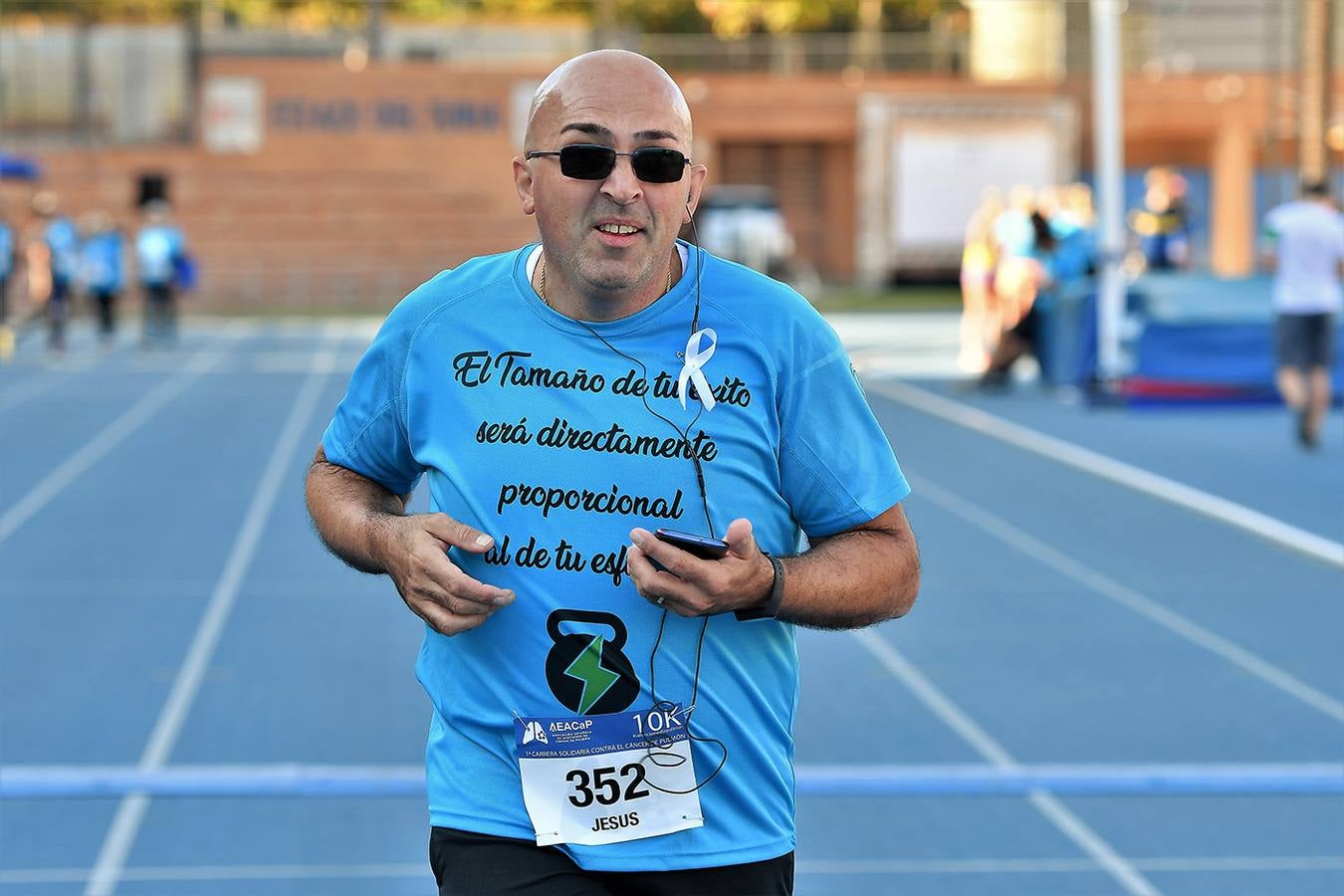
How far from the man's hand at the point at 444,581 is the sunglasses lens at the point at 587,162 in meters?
0.51

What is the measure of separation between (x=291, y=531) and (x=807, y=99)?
4165 centimetres

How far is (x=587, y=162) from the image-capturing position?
9.87ft

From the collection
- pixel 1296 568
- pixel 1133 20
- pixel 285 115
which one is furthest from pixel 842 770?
pixel 1133 20

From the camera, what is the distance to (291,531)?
13.2 metres

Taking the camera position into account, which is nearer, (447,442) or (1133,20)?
(447,442)

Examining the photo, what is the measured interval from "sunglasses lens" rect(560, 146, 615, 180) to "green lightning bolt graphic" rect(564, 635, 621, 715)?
64cm

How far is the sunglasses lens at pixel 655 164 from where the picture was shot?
3.01 metres

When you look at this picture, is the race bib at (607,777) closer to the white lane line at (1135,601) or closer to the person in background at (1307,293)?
the white lane line at (1135,601)

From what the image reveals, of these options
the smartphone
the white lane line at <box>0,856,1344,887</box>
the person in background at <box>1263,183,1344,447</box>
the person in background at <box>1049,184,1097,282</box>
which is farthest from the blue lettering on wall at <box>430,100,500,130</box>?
the smartphone

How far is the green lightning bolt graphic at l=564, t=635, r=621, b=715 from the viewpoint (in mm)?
2977

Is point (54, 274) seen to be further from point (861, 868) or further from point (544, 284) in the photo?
point (544, 284)

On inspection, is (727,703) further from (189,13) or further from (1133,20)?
(189,13)

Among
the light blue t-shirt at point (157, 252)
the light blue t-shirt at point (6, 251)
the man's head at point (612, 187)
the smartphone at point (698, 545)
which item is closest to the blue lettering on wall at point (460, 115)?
the light blue t-shirt at point (6, 251)

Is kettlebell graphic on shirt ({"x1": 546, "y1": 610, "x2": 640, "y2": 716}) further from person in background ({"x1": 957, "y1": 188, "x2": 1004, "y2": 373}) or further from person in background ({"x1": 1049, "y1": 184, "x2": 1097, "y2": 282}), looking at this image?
person in background ({"x1": 957, "y1": 188, "x2": 1004, "y2": 373})
